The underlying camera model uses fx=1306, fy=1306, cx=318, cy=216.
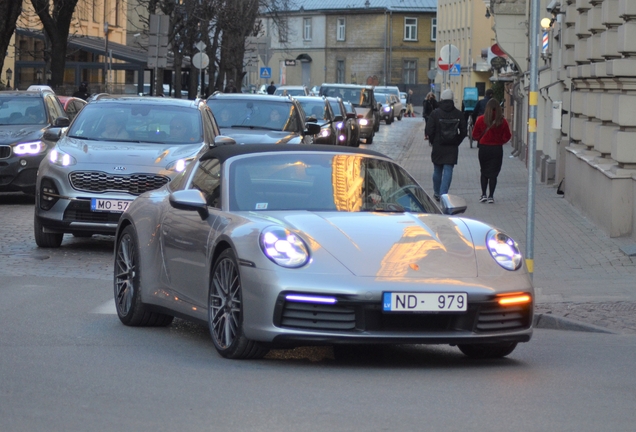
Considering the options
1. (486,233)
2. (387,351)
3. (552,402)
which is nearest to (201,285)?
(387,351)

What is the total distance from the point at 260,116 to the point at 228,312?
13.6 m

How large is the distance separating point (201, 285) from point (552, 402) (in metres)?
2.47

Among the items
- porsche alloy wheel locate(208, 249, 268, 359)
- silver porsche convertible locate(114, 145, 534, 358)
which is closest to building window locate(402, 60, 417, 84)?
silver porsche convertible locate(114, 145, 534, 358)

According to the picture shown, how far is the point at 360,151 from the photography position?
8836 millimetres

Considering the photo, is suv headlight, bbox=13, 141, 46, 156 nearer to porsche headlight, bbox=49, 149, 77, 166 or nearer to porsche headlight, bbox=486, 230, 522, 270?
porsche headlight, bbox=49, 149, 77, 166

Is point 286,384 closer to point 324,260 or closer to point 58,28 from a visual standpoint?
point 324,260

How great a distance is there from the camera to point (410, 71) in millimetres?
122062

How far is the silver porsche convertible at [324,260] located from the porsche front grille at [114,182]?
15.7 ft

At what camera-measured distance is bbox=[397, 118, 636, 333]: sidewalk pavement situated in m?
10.3

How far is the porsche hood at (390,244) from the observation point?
23.6 feet

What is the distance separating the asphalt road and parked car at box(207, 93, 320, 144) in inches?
433

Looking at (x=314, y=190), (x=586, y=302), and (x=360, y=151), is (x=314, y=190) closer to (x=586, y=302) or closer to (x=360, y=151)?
(x=360, y=151)

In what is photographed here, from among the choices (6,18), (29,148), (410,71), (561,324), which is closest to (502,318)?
(561,324)

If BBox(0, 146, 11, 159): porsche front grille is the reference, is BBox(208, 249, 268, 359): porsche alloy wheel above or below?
below
